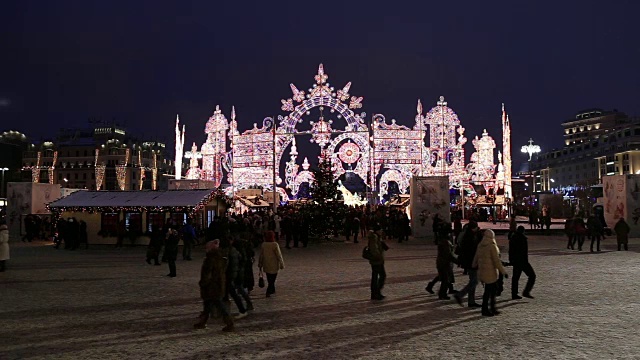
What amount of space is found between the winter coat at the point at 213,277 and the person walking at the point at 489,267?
4.29 meters

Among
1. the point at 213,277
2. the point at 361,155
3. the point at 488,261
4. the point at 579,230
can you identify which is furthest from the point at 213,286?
the point at 361,155

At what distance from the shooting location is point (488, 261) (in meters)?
9.54

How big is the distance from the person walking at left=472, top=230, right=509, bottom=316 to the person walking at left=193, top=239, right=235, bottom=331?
4228 mm

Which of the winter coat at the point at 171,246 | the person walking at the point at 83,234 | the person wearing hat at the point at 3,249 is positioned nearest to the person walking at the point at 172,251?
the winter coat at the point at 171,246

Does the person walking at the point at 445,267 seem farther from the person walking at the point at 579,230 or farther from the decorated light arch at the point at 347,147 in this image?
the decorated light arch at the point at 347,147

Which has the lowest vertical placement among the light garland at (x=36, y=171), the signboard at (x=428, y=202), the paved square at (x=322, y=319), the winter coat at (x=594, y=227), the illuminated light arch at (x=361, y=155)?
the paved square at (x=322, y=319)

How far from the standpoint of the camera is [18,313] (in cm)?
1020

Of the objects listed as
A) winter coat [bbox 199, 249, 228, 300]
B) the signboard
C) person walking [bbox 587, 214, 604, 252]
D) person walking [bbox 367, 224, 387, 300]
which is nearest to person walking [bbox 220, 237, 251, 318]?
winter coat [bbox 199, 249, 228, 300]

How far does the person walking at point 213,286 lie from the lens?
870 cm

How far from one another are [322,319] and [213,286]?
1924 mm

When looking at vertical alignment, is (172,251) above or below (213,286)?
above

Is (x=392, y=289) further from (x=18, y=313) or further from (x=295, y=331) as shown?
(x=18, y=313)

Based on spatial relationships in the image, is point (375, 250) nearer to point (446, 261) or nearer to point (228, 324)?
point (446, 261)

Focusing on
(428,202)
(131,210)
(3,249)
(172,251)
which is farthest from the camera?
(428,202)
